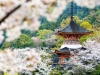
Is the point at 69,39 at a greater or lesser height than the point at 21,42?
lesser

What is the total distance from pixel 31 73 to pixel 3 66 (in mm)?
10895

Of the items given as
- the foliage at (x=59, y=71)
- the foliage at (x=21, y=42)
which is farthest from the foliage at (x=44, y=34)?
the foliage at (x=59, y=71)

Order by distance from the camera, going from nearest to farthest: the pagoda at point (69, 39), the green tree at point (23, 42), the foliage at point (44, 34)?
1. the pagoda at point (69, 39)
2. the green tree at point (23, 42)
3. the foliage at point (44, 34)

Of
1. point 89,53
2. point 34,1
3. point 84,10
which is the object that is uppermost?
point 84,10

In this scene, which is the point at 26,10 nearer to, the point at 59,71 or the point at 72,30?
the point at 59,71

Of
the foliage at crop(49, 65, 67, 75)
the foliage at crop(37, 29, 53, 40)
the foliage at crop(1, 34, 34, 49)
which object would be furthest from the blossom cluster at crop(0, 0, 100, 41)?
the foliage at crop(37, 29, 53, 40)

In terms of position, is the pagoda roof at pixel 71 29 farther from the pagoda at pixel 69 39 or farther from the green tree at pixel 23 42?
the green tree at pixel 23 42

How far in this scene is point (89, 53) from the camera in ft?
52.3

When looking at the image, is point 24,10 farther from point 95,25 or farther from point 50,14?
point 95,25

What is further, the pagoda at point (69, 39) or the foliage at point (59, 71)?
the pagoda at point (69, 39)

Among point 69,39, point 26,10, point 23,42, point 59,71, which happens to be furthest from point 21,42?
point 26,10

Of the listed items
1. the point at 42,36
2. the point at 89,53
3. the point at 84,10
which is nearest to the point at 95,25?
the point at 42,36

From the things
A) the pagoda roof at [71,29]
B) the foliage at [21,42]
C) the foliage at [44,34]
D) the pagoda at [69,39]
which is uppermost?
the foliage at [44,34]

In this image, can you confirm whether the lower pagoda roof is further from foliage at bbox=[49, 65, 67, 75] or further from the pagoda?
foliage at bbox=[49, 65, 67, 75]
